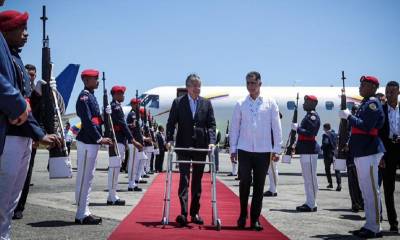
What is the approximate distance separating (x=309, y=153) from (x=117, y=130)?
13.8ft

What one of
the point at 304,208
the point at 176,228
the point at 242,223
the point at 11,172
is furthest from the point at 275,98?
the point at 11,172

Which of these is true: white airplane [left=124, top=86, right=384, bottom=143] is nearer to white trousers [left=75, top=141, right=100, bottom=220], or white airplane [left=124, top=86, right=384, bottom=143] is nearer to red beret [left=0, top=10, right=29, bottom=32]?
white trousers [left=75, top=141, right=100, bottom=220]

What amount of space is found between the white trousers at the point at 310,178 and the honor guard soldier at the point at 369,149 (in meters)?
2.66

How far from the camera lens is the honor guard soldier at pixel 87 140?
7664 mm

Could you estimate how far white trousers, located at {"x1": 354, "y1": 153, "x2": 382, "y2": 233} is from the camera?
24.0ft

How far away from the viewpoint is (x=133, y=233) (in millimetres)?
6773

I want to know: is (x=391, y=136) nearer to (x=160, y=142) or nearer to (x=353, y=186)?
(x=353, y=186)

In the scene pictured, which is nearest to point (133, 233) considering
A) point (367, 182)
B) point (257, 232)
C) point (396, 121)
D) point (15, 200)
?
point (257, 232)

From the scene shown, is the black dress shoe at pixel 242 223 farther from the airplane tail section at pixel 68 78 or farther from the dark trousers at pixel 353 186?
the airplane tail section at pixel 68 78

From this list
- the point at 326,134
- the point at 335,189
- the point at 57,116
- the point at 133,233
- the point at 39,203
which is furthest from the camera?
the point at 326,134

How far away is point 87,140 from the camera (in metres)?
7.91

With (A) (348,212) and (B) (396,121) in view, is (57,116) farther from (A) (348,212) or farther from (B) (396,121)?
(A) (348,212)

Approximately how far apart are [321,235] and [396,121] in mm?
2645

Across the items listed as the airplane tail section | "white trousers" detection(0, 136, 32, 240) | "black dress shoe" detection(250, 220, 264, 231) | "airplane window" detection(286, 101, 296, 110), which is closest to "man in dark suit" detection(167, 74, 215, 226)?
"black dress shoe" detection(250, 220, 264, 231)
